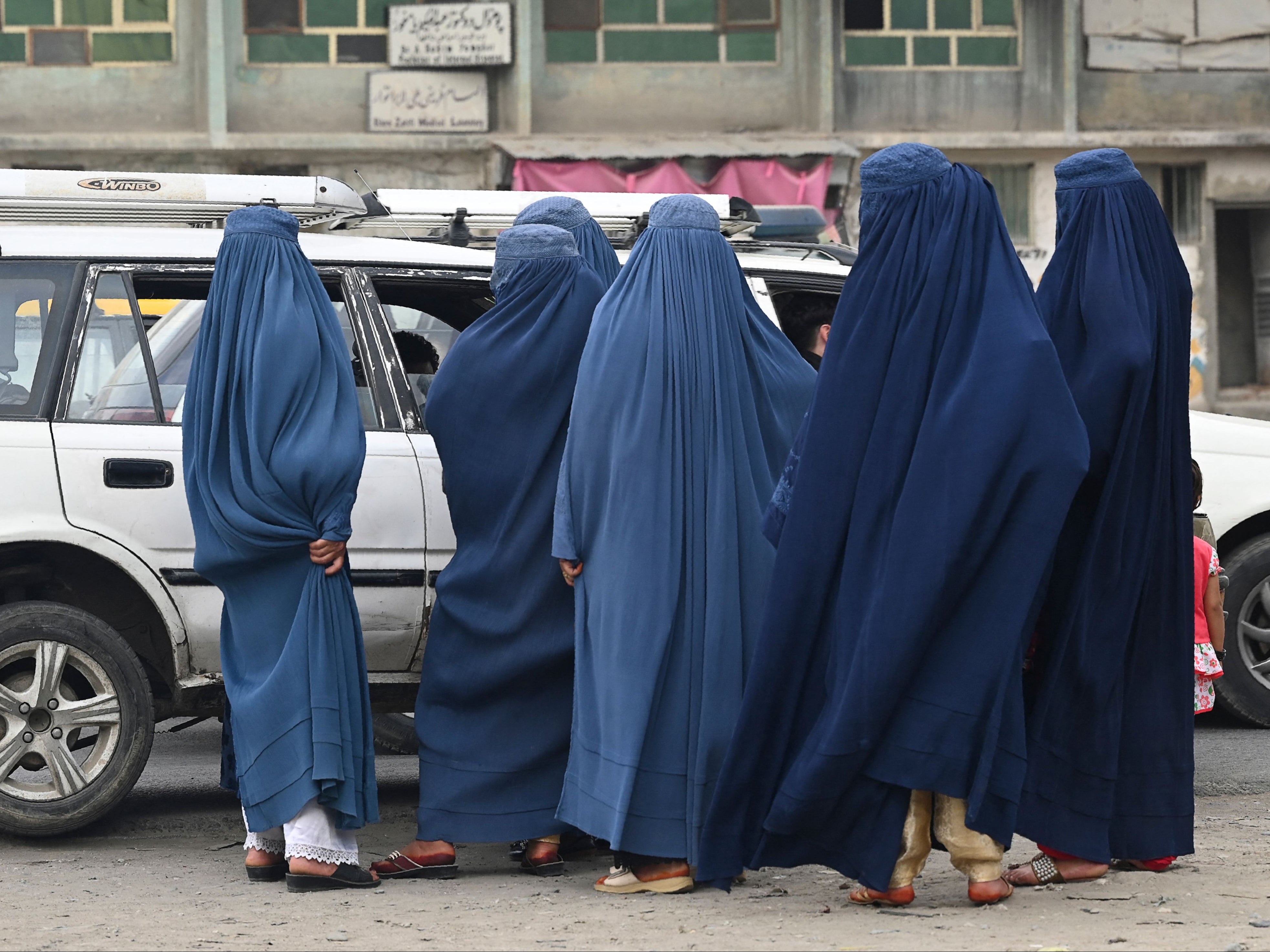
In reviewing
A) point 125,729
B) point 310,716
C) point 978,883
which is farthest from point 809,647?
point 125,729

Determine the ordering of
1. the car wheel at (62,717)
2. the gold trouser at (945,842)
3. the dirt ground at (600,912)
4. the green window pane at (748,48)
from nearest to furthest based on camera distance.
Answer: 1. the dirt ground at (600,912)
2. the gold trouser at (945,842)
3. the car wheel at (62,717)
4. the green window pane at (748,48)

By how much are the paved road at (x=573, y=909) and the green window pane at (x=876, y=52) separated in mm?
12954

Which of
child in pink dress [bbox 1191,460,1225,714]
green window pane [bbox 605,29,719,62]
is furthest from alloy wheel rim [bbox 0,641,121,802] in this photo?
green window pane [bbox 605,29,719,62]

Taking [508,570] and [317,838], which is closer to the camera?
[317,838]

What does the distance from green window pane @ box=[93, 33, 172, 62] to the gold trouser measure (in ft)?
47.9

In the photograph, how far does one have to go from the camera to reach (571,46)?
16.7 m

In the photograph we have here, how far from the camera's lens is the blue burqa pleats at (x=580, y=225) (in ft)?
15.5

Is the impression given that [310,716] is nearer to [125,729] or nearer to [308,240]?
[125,729]

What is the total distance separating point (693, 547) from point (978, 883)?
107 centimetres

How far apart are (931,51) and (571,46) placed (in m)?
3.75

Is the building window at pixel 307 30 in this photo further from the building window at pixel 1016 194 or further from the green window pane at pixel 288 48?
the building window at pixel 1016 194

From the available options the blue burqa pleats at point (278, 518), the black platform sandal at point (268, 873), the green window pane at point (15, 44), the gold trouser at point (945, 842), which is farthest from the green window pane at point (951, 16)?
the gold trouser at point (945, 842)

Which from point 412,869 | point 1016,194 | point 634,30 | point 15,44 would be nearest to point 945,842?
point 412,869

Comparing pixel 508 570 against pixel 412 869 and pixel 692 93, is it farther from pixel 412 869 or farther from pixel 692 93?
pixel 692 93
